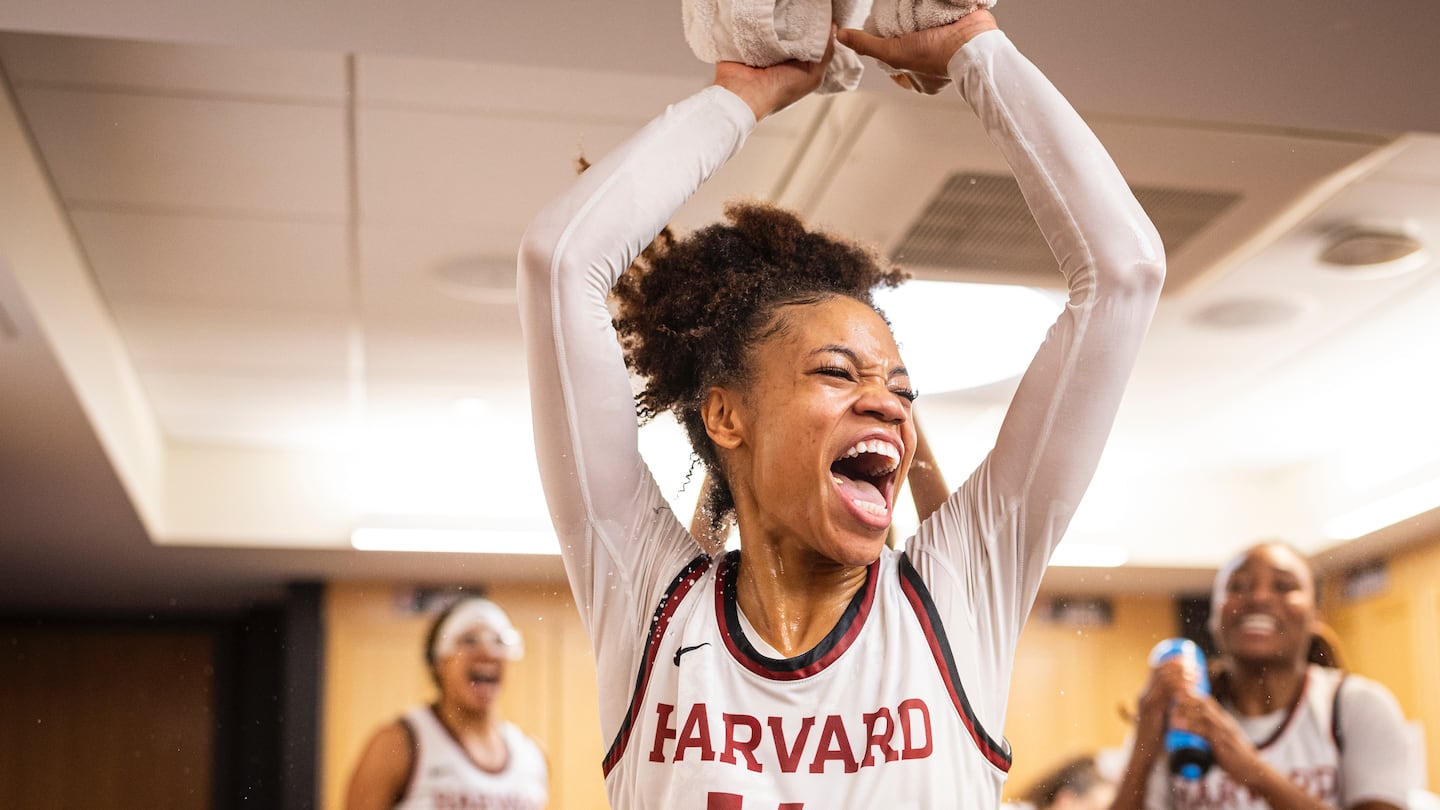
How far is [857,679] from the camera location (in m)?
0.75

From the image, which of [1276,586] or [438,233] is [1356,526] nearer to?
[1276,586]

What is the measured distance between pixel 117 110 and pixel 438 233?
0.44 metres

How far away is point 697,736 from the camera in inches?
28.9

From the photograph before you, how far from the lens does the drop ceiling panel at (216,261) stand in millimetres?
1988

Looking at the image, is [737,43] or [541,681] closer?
[737,43]

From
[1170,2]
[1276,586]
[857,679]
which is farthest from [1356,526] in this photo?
[857,679]

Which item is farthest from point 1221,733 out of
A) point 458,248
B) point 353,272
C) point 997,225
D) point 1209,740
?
point 353,272

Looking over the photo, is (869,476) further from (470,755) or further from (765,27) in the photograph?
(470,755)

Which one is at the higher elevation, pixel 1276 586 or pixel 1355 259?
pixel 1355 259

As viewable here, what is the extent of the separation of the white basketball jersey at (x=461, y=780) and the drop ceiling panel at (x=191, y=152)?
0.74 m

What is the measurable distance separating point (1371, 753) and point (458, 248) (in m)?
1.29

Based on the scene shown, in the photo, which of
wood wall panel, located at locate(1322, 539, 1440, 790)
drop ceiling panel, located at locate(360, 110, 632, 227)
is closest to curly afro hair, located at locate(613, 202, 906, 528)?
Result: drop ceiling panel, located at locate(360, 110, 632, 227)

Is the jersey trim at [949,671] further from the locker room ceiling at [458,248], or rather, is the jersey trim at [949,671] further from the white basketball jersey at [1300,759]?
the white basketball jersey at [1300,759]

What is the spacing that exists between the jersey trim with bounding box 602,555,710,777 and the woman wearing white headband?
1305 millimetres
